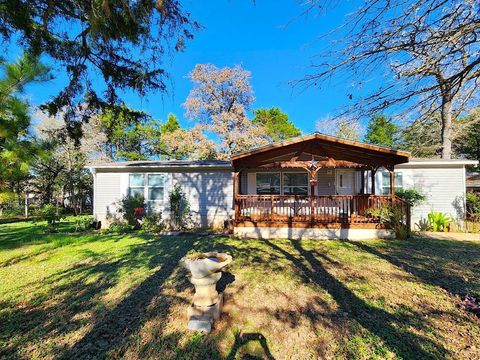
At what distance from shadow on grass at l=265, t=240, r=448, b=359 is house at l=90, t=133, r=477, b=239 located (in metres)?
3.87

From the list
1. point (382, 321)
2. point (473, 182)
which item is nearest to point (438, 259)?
point (382, 321)

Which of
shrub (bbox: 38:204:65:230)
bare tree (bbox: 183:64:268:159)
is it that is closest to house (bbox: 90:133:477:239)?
shrub (bbox: 38:204:65:230)

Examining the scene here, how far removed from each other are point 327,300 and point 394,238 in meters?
5.60

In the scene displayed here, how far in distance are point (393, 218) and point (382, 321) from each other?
581cm

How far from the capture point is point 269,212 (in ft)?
29.3

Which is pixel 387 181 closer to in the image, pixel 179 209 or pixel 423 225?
pixel 423 225

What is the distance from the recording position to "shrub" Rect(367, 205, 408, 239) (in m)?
8.02

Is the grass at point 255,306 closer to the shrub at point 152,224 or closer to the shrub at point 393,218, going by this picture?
the shrub at point 393,218

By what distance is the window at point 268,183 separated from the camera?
37.8 feet

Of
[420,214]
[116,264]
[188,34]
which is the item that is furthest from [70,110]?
[420,214]

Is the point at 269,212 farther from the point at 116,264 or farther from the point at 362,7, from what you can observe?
the point at 362,7

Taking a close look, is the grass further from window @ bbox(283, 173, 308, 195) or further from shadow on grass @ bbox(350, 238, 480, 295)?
window @ bbox(283, 173, 308, 195)

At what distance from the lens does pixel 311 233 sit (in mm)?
8422

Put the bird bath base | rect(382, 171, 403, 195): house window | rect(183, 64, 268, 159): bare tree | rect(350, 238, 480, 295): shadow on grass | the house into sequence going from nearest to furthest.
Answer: the bird bath base, rect(350, 238, 480, 295): shadow on grass, the house, rect(382, 171, 403, 195): house window, rect(183, 64, 268, 159): bare tree
